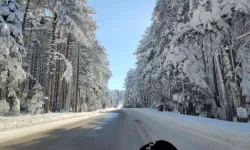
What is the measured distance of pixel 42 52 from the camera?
43.5m

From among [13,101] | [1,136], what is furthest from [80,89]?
[1,136]

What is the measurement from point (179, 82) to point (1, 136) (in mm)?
17502

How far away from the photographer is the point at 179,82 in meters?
24.5

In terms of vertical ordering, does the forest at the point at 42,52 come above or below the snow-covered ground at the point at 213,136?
above

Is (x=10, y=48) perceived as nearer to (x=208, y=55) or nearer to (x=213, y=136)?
(x=208, y=55)

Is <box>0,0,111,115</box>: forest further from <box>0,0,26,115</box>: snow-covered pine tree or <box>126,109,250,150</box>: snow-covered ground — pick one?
<box>126,109,250,150</box>: snow-covered ground

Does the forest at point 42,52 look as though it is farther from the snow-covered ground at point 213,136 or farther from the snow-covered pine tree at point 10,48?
the snow-covered ground at point 213,136

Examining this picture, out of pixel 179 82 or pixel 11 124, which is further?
pixel 179 82

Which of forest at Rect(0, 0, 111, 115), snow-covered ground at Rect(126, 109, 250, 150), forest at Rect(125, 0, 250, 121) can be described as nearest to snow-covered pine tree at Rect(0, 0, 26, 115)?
forest at Rect(0, 0, 111, 115)

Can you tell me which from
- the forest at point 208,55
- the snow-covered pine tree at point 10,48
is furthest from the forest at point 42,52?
the forest at point 208,55

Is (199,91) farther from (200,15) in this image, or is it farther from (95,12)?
(95,12)

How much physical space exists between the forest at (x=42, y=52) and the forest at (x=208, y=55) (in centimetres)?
1051

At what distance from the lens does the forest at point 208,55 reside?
46.0ft

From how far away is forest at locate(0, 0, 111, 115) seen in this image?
62.3 ft
